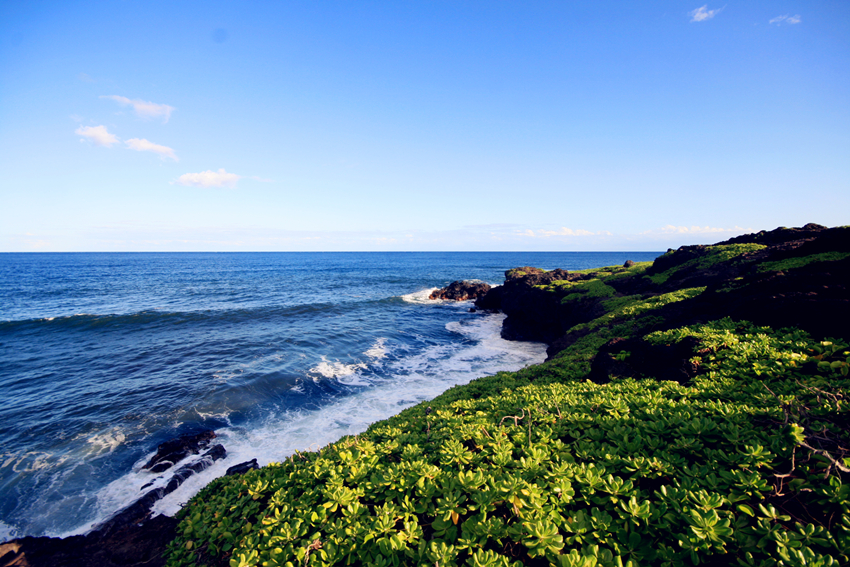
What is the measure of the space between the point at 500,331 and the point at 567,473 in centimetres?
2774

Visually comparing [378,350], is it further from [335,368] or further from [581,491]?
[581,491]

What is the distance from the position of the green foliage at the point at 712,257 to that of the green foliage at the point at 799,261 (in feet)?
20.3

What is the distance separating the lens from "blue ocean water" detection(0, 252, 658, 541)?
1083cm

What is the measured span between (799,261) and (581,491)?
14.6m

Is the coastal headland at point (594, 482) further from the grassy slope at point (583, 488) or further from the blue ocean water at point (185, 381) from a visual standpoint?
the blue ocean water at point (185, 381)

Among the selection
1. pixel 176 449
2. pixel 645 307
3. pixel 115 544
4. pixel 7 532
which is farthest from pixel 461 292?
pixel 7 532

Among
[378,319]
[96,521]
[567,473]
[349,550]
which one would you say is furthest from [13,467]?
[378,319]

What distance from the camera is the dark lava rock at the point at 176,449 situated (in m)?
11.3

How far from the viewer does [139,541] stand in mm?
7660

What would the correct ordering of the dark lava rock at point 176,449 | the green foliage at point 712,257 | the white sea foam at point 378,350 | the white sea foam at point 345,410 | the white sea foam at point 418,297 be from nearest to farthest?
1. the white sea foam at point 345,410
2. the dark lava rock at point 176,449
3. the green foliage at point 712,257
4. the white sea foam at point 378,350
5. the white sea foam at point 418,297

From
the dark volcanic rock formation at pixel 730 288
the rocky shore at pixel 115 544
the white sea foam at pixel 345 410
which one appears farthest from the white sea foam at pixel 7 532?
the dark volcanic rock formation at pixel 730 288

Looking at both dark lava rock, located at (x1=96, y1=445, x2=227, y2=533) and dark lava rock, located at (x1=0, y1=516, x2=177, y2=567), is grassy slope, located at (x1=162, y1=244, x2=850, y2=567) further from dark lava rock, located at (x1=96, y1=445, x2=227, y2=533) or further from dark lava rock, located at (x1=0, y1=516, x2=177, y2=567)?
dark lava rock, located at (x1=96, y1=445, x2=227, y2=533)

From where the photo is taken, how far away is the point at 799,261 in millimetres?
11727

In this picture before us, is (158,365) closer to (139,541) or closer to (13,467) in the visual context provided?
(13,467)
